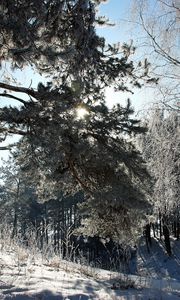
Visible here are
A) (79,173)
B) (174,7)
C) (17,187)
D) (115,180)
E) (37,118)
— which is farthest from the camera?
(17,187)

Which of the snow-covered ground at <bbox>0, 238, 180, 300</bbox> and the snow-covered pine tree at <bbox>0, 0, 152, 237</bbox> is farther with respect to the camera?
the snow-covered pine tree at <bbox>0, 0, 152, 237</bbox>

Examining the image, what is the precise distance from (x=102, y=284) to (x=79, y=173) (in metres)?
2.47

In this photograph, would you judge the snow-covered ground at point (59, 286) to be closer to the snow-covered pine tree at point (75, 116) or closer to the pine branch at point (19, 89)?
the snow-covered pine tree at point (75, 116)

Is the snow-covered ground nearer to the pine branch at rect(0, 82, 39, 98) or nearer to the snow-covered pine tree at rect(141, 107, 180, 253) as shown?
A: the snow-covered pine tree at rect(141, 107, 180, 253)

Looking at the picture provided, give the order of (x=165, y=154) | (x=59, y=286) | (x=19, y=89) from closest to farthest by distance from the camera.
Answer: (x=59, y=286) → (x=165, y=154) → (x=19, y=89)

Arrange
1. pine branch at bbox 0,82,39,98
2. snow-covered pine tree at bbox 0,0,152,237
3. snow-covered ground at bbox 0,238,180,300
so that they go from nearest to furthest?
1. snow-covered ground at bbox 0,238,180,300
2. snow-covered pine tree at bbox 0,0,152,237
3. pine branch at bbox 0,82,39,98

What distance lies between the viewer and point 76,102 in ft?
23.1

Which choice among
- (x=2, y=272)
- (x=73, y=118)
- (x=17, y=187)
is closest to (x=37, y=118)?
(x=73, y=118)

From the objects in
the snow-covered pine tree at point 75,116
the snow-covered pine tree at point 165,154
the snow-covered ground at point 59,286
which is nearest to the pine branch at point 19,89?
the snow-covered pine tree at point 75,116

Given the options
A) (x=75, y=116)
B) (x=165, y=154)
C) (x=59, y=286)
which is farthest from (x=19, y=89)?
(x=59, y=286)

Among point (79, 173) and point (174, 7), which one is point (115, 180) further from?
point (174, 7)

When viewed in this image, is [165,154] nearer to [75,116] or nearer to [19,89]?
[75,116]

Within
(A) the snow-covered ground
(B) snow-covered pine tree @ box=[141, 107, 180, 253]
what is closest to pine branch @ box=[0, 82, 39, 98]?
(B) snow-covered pine tree @ box=[141, 107, 180, 253]

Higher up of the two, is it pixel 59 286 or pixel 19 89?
pixel 19 89
